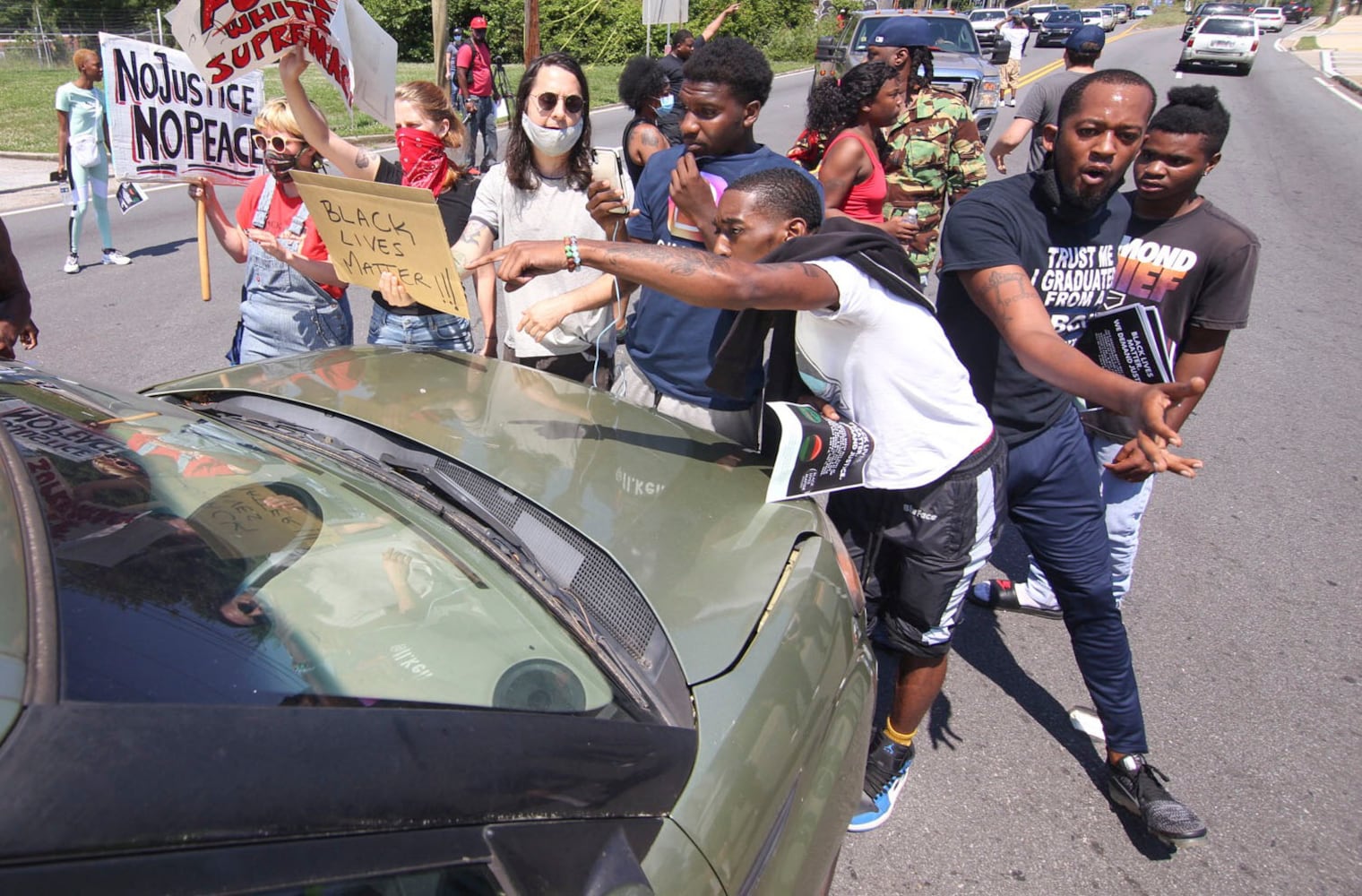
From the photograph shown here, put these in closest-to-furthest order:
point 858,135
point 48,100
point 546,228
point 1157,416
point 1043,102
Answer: point 1157,416
point 546,228
point 858,135
point 1043,102
point 48,100

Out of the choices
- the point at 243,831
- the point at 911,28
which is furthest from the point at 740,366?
the point at 911,28

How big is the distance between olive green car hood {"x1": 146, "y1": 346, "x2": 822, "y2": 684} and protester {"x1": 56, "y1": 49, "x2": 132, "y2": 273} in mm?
6299

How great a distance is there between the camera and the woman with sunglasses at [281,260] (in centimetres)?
329

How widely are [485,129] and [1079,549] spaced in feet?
40.7

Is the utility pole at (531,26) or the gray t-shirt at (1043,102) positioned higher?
the utility pole at (531,26)

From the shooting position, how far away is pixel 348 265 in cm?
273

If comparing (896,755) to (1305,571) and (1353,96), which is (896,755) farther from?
(1353,96)

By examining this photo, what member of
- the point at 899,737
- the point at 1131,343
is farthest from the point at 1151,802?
the point at 1131,343

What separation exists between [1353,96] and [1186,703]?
85.2 feet

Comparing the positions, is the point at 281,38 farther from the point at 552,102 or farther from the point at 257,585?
the point at 257,585

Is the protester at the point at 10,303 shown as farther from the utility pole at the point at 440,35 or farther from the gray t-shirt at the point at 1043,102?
the utility pole at the point at 440,35

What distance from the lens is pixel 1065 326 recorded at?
254 centimetres

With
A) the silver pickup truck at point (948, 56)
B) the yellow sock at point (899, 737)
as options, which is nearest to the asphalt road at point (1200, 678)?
the yellow sock at point (899, 737)

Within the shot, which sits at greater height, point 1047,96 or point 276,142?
point 1047,96
